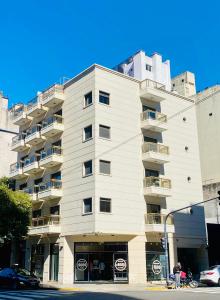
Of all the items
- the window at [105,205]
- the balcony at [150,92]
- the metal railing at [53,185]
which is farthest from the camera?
the balcony at [150,92]

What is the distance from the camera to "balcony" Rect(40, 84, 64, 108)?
3734 cm

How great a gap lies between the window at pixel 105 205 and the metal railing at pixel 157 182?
464 cm

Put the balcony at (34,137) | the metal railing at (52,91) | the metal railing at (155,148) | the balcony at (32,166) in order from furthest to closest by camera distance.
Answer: the balcony at (34,137) < the balcony at (32,166) < the metal railing at (52,91) < the metal railing at (155,148)

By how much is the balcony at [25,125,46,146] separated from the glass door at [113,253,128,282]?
46.2ft

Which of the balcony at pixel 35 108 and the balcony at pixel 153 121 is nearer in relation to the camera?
the balcony at pixel 153 121

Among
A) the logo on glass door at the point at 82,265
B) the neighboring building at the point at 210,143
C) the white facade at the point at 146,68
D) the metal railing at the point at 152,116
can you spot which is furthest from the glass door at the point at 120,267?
the white facade at the point at 146,68

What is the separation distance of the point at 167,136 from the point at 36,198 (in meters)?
14.0

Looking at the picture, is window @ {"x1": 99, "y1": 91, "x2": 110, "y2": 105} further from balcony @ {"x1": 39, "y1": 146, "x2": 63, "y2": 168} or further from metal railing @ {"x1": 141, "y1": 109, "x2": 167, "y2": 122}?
balcony @ {"x1": 39, "y1": 146, "x2": 63, "y2": 168}

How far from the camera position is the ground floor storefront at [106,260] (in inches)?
1276

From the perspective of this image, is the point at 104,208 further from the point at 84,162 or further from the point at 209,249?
the point at 209,249

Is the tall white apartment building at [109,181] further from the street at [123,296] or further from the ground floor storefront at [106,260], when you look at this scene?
the street at [123,296]

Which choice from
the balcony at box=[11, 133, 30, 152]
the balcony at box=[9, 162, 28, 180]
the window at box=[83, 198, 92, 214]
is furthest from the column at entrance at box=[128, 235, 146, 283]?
the balcony at box=[11, 133, 30, 152]

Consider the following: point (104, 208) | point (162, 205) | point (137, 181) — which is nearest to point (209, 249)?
point (162, 205)

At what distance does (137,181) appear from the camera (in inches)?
1357
